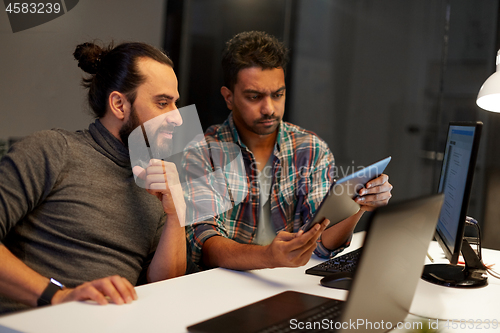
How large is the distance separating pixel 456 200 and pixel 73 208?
1.05 metres

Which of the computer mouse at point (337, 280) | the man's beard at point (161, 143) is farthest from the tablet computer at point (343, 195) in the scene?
the man's beard at point (161, 143)

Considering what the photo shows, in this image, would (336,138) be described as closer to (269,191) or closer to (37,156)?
(269,191)

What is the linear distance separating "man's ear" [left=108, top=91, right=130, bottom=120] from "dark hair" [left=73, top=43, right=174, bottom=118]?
2cm

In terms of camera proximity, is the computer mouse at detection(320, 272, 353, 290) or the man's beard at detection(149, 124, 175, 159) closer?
the computer mouse at detection(320, 272, 353, 290)

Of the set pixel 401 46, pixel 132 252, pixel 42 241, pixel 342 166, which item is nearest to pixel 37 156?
pixel 42 241

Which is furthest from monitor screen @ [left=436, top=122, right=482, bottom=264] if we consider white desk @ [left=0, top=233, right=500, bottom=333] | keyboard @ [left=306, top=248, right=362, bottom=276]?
keyboard @ [left=306, top=248, right=362, bottom=276]

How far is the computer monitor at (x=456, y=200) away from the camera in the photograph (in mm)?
1038

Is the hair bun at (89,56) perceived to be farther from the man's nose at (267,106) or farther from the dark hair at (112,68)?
the man's nose at (267,106)

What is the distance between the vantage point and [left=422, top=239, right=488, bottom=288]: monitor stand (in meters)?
1.19

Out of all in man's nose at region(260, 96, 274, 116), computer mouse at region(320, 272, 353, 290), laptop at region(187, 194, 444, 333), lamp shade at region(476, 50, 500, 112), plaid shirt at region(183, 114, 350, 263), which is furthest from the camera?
man's nose at region(260, 96, 274, 116)

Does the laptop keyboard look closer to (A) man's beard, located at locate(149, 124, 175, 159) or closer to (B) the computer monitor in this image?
(B) the computer monitor

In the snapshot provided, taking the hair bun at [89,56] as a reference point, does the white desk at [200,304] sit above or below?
below

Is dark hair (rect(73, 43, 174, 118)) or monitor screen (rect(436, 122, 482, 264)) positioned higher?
dark hair (rect(73, 43, 174, 118))

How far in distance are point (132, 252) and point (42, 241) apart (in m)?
0.27
